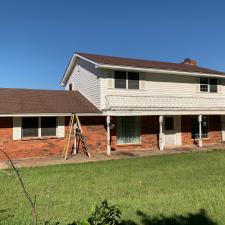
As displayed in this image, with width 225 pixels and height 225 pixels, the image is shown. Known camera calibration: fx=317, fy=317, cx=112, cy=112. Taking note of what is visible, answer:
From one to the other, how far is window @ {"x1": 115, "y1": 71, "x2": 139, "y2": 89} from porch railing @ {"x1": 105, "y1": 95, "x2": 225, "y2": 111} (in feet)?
2.69

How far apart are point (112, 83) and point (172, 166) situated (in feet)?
24.3

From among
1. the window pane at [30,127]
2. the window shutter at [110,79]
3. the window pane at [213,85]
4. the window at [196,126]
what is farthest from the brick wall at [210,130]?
the window pane at [30,127]

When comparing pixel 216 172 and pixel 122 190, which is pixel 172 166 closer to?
pixel 216 172

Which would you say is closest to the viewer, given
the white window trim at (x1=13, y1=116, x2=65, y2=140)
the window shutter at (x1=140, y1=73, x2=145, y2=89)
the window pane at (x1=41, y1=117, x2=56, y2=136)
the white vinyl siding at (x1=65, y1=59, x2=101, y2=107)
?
the white window trim at (x1=13, y1=116, x2=65, y2=140)

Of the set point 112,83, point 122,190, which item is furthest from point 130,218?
point 112,83

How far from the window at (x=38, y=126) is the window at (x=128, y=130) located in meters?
4.26

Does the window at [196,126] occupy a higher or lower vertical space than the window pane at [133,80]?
lower

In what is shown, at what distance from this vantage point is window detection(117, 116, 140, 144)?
19516 mm

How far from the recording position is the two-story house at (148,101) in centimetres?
1859

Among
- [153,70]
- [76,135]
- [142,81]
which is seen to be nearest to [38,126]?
[76,135]

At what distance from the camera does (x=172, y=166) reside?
43.3 ft

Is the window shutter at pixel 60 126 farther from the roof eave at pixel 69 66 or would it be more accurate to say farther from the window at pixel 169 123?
the window at pixel 169 123

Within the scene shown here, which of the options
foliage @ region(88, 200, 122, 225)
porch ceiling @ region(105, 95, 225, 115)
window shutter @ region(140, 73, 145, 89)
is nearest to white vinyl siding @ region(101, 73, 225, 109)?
window shutter @ region(140, 73, 145, 89)

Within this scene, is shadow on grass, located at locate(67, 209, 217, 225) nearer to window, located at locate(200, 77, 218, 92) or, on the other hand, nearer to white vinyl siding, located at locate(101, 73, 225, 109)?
white vinyl siding, located at locate(101, 73, 225, 109)
